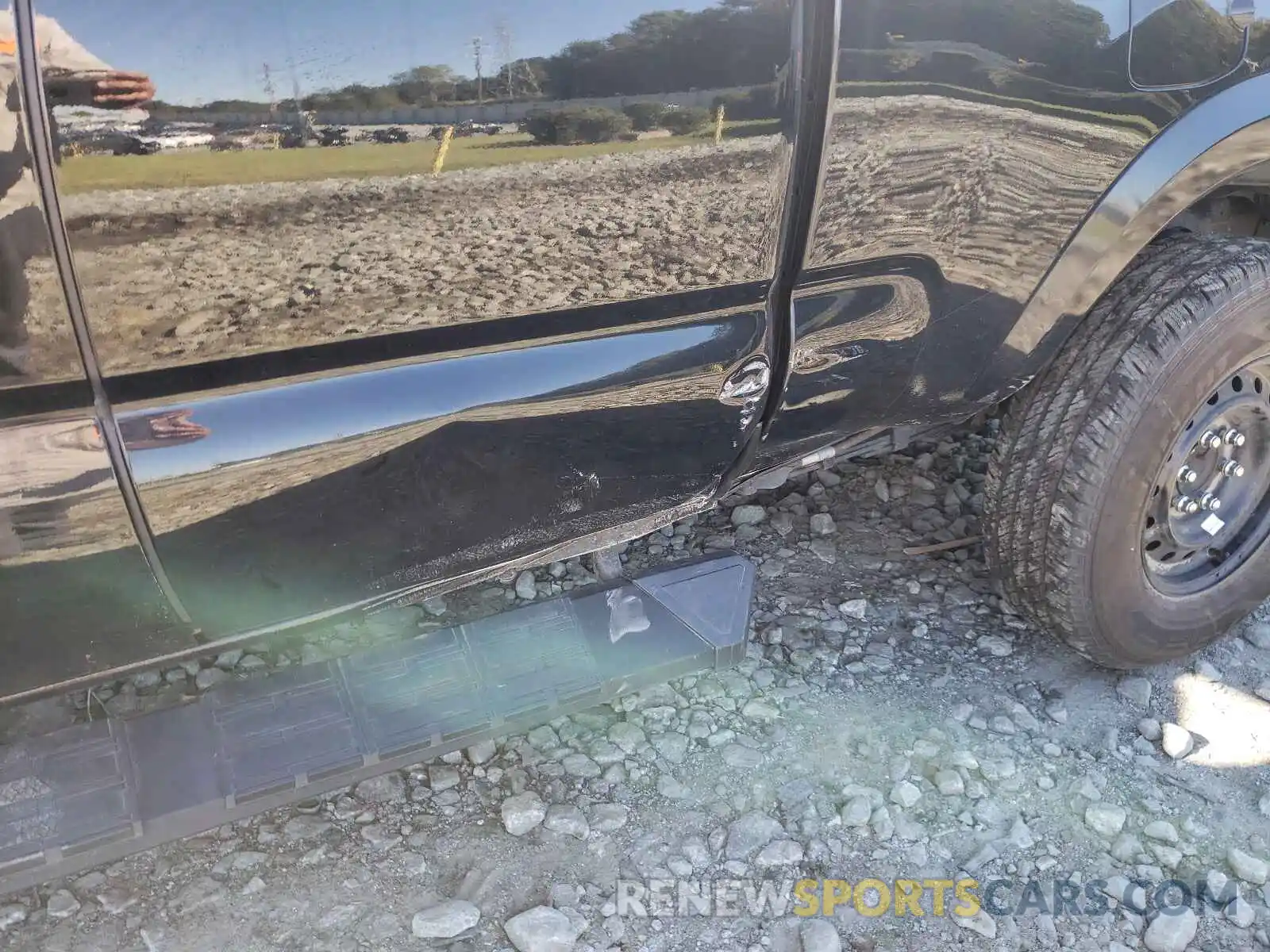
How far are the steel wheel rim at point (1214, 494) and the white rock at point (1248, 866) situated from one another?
2.00 ft

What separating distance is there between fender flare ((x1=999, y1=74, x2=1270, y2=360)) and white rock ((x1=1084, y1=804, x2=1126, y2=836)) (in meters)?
0.90

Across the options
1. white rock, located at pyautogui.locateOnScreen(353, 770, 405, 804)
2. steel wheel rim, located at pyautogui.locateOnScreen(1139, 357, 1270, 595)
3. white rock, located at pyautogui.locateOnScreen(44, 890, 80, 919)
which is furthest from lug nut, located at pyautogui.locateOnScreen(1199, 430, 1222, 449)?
white rock, located at pyautogui.locateOnScreen(44, 890, 80, 919)

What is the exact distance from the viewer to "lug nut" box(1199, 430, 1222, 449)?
2330 mm

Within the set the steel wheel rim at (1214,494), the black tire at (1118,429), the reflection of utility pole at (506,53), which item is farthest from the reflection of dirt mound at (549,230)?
the steel wheel rim at (1214,494)

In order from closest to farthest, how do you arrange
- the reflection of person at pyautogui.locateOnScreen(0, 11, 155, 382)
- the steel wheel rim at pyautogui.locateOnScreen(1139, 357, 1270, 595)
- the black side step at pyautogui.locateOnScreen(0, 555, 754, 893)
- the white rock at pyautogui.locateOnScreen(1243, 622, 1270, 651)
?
the reflection of person at pyautogui.locateOnScreen(0, 11, 155, 382), the black side step at pyautogui.locateOnScreen(0, 555, 754, 893), the steel wheel rim at pyautogui.locateOnScreen(1139, 357, 1270, 595), the white rock at pyautogui.locateOnScreen(1243, 622, 1270, 651)

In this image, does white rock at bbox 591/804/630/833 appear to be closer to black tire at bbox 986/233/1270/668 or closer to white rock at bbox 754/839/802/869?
white rock at bbox 754/839/802/869

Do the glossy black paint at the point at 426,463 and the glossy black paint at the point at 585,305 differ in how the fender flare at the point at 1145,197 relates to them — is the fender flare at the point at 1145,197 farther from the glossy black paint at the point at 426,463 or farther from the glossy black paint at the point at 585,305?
the glossy black paint at the point at 426,463

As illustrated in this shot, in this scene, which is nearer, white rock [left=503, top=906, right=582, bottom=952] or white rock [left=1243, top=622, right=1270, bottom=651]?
white rock [left=503, top=906, right=582, bottom=952]

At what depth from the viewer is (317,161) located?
1.36 metres

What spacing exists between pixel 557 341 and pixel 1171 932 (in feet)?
4.86

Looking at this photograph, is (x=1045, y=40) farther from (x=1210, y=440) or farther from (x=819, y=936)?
(x=819, y=936)

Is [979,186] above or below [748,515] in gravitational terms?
above

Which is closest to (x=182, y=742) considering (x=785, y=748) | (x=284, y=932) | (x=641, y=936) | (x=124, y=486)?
(x=284, y=932)

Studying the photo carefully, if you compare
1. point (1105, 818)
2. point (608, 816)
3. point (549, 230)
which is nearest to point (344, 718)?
point (608, 816)
